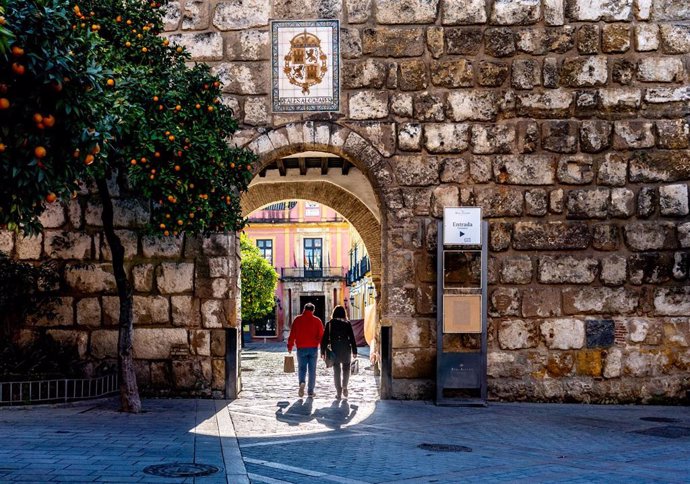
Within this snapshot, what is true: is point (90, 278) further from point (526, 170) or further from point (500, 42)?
point (500, 42)

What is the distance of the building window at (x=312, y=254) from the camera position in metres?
50.6

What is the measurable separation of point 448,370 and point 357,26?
15.3 feet

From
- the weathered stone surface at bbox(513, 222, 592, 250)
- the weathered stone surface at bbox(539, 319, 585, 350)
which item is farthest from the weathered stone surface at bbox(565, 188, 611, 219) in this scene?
the weathered stone surface at bbox(539, 319, 585, 350)

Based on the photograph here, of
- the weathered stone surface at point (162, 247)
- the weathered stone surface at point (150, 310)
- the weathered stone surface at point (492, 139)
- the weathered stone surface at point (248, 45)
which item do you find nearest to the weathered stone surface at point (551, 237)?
the weathered stone surface at point (492, 139)

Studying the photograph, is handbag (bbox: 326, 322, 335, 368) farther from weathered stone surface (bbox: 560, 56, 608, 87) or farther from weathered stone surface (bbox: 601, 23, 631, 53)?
weathered stone surface (bbox: 601, 23, 631, 53)

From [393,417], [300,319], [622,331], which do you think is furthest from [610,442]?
[300,319]

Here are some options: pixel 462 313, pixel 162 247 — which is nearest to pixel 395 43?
pixel 462 313

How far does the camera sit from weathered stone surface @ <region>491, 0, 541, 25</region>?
10.7m

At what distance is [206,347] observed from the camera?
10.5 m

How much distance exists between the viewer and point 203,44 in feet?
35.6

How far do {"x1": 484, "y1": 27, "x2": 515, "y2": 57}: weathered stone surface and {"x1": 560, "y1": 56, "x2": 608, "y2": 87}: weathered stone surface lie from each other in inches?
29.5

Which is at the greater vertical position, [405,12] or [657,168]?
[405,12]

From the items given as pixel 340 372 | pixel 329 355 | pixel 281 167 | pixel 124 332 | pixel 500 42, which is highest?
pixel 500 42

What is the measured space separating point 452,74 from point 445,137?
839 millimetres
